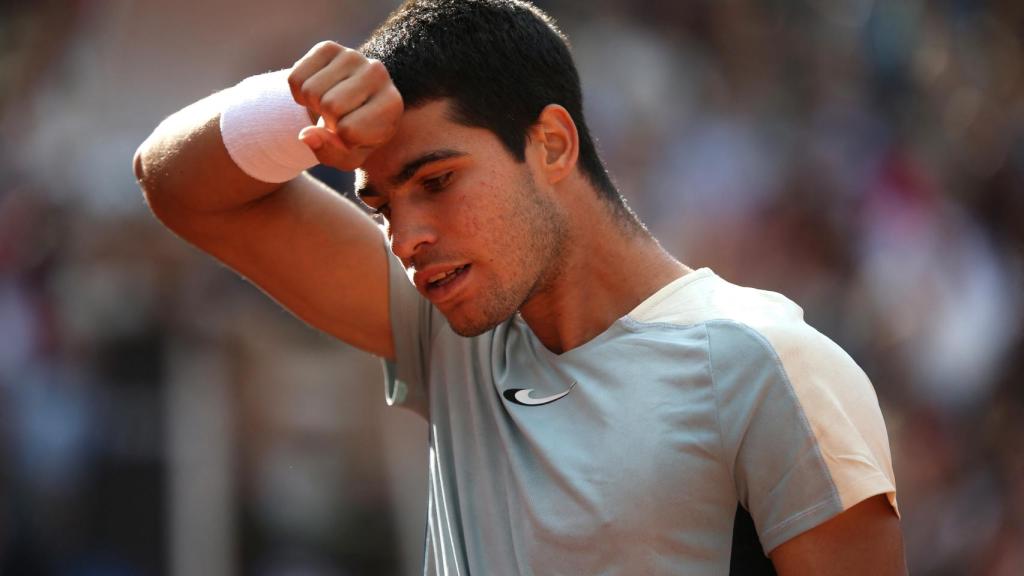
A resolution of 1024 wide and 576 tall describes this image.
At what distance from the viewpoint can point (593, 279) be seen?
8.75 ft

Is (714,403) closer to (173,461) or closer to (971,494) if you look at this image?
(173,461)

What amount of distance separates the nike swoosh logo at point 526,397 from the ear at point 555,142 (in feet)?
1.53

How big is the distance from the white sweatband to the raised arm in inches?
1.1

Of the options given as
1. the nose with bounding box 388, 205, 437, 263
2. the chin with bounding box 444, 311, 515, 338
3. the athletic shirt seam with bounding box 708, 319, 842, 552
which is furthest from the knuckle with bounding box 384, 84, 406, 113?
the athletic shirt seam with bounding box 708, 319, 842, 552

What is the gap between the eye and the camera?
8.29ft

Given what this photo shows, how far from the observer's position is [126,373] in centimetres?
541

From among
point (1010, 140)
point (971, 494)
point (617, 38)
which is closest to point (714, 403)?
point (617, 38)

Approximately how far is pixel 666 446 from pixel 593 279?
530mm

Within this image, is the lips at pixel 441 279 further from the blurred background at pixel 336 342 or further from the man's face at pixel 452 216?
the blurred background at pixel 336 342

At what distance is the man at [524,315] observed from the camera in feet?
7.23

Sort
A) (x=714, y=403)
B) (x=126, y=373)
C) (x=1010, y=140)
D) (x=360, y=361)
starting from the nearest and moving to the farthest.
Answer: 1. (x=714, y=403)
2. (x=126, y=373)
3. (x=360, y=361)
4. (x=1010, y=140)

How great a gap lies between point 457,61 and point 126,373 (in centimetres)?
334

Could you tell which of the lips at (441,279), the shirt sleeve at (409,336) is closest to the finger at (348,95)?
the lips at (441,279)

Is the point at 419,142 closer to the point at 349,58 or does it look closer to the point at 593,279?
the point at 349,58
